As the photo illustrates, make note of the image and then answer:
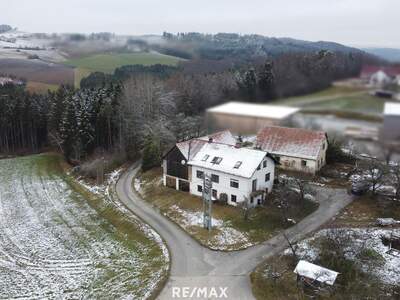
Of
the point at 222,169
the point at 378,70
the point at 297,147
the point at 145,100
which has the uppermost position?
the point at 378,70

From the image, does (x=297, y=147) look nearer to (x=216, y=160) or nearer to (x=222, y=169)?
(x=216, y=160)

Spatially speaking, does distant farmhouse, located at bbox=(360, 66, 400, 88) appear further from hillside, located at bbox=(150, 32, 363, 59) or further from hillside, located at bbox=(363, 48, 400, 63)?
hillside, located at bbox=(150, 32, 363, 59)

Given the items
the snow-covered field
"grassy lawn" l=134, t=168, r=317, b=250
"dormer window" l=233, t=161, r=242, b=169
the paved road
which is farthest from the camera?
"dormer window" l=233, t=161, r=242, b=169

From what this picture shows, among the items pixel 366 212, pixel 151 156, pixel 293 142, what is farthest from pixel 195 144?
pixel 366 212

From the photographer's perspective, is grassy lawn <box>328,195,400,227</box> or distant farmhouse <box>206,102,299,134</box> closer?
distant farmhouse <box>206,102,299,134</box>

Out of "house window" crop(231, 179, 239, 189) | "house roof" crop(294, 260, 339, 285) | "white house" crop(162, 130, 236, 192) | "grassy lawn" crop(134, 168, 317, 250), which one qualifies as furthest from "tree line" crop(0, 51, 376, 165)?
"house roof" crop(294, 260, 339, 285)

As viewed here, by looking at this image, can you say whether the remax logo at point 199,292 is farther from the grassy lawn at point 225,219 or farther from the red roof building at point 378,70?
the red roof building at point 378,70

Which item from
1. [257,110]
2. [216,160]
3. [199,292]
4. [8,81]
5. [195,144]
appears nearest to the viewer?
[257,110]
